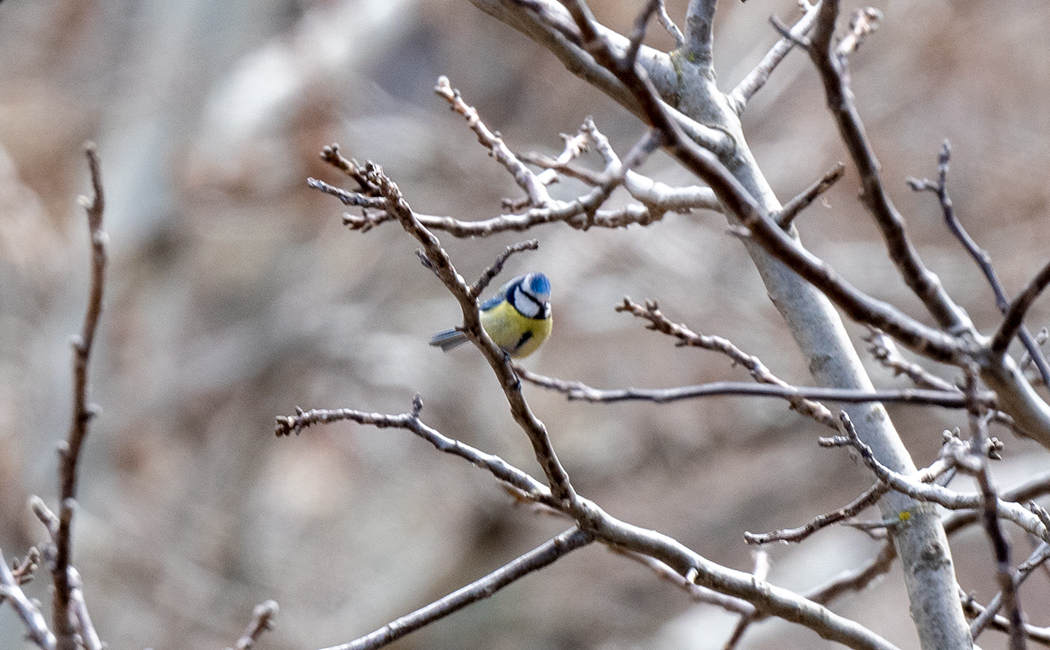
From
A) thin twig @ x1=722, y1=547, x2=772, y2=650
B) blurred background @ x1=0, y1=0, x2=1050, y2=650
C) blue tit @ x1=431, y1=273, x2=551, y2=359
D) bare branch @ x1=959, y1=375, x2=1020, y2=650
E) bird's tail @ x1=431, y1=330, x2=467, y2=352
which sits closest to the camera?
bare branch @ x1=959, y1=375, x2=1020, y2=650

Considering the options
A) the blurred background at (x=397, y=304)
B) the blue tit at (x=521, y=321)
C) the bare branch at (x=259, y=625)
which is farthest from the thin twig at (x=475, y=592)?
the blurred background at (x=397, y=304)

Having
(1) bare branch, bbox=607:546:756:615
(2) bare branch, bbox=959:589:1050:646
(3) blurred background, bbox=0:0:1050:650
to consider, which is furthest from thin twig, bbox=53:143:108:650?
(3) blurred background, bbox=0:0:1050:650

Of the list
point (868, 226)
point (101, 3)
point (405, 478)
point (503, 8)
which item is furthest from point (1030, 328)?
point (101, 3)

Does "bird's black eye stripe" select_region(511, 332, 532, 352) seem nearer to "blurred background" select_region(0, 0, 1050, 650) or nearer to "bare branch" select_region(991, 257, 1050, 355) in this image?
"bare branch" select_region(991, 257, 1050, 355)

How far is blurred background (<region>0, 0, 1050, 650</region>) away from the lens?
6512 millimetres

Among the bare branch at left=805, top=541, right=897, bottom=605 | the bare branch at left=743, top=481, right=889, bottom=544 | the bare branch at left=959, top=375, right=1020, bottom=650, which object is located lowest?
the bare branch at left=959, top=375, right=1020, bottom=650

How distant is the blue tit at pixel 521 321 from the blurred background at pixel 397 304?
2868mm

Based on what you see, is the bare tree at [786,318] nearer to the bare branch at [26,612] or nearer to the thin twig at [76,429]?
the thin twig at [76,429]

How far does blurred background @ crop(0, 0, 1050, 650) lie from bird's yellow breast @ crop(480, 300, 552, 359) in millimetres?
2961

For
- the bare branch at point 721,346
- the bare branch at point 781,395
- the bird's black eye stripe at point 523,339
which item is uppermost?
the bird's black eye stripe at point 523,339

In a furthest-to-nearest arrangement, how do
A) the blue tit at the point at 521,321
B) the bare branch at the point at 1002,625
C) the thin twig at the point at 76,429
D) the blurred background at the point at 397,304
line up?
the blurred background at the point at 397,304 → the blue tit at the point at 521,321 → the bare branch at the point at 1002,625 → the thin twig at the point at 76,429

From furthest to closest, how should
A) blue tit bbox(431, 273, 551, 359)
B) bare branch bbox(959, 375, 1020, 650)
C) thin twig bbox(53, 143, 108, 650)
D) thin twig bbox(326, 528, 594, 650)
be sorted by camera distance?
blue tit bbox(431, 273, 551, 359) → thin twig bbox(326, 528, 594, 650) → thin twig bbox(53, 143, 108, 650) → bare branch bbox(959, 375, 1020, 650)

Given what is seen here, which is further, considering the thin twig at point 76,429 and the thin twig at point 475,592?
the thin twig at point 475,592

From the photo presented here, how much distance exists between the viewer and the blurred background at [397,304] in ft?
21.4
